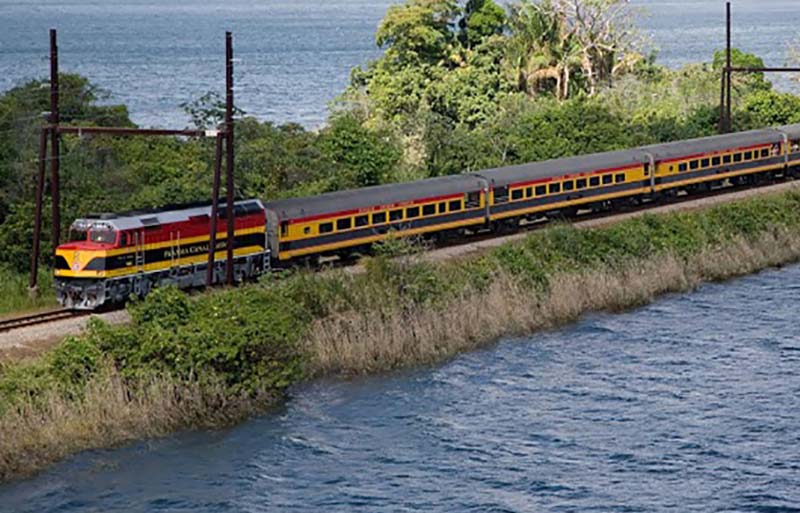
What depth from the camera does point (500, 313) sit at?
50406 millimetres

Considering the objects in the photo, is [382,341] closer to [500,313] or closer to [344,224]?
[500,313]

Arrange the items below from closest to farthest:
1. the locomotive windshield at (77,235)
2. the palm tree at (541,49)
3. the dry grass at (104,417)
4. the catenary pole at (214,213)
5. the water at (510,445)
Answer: the water at (510,445), the dry grass at (104,417), the locomotive windshield at (77,235), the catenary pole at (214,213), the palm tree at (541,49)

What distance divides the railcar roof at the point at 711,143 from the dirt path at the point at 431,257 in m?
2.20

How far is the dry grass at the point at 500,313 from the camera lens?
4584 cm

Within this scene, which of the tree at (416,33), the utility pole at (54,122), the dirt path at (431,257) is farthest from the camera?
the tree at (416,33)

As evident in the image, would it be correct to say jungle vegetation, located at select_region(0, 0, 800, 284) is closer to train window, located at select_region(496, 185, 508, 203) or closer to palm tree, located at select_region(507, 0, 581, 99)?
palm tree, located at select_region(507, 0, 581, 99)

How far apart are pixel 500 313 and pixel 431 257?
5602 mm

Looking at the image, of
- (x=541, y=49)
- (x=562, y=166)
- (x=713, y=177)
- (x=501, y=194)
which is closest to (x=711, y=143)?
(x=713, y=177)

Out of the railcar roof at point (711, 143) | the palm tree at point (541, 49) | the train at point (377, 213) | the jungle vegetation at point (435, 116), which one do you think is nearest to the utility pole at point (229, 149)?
the train at point (377, 213)

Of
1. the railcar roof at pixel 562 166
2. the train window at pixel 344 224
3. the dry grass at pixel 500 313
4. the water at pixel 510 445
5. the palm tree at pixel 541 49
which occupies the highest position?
the palm tree at pixel 541 49

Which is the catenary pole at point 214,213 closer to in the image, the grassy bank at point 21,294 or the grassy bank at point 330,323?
the grassy bank at point 330,323

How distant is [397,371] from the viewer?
46.2 meters

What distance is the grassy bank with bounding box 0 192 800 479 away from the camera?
1508 inches

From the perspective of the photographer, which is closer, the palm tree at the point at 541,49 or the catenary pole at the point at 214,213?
the catenary pole at the point at 214,213
